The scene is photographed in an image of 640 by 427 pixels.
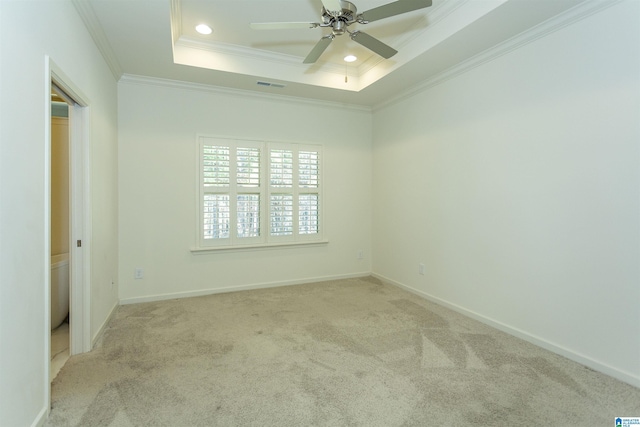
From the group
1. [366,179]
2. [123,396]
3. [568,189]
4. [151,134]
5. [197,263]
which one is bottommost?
[123,396]

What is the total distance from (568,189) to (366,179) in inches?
114

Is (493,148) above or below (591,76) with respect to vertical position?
below

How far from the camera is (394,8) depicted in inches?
83.8

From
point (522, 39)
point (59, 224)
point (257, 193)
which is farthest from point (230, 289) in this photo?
point (522, 39)

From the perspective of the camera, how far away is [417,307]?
368cm

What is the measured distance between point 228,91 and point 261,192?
141 cm

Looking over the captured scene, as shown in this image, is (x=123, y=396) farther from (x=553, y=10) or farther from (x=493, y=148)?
(x=553, y=10)

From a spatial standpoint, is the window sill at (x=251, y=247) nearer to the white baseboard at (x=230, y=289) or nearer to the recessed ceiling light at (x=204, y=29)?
the white baseboard at (x=230, y=289)

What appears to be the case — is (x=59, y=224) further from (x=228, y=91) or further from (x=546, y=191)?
(x=546, y=191)

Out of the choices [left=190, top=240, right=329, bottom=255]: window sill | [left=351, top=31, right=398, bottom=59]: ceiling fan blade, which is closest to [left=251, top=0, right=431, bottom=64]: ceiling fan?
[left=351, top=31, right=398, bottom=59]: ceiling fan blade

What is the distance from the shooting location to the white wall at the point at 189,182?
149 inches

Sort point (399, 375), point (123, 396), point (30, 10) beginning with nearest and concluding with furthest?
point (30, 10) < point (123, 396) < point (399, 375)

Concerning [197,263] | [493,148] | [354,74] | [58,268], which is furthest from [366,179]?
[58,268]

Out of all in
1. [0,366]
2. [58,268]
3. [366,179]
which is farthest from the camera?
[366,179]
